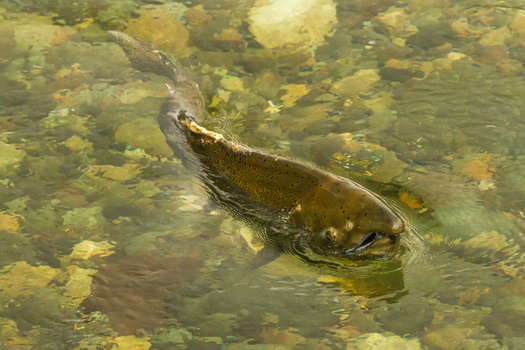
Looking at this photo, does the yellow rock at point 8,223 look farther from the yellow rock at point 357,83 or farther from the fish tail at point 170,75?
the yellow rock at point 357,83

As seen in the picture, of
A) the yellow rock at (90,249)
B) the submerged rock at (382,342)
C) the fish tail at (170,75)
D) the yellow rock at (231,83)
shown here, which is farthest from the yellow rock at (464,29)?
the yellow rock at (90,249)

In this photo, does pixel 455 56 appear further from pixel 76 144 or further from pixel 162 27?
pixel 76 144

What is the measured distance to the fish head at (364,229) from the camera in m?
3.27

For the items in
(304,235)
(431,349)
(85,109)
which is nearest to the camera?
(431,349)

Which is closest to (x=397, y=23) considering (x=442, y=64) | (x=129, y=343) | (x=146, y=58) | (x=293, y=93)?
(x=442, y=64)

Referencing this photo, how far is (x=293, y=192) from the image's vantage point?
378 centimetres

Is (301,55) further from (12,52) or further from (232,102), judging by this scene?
(12,52)

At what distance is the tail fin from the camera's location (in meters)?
5.86

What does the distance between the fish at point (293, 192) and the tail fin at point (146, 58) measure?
82 cm

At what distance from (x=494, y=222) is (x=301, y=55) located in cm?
311

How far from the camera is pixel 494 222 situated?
3.82 metres

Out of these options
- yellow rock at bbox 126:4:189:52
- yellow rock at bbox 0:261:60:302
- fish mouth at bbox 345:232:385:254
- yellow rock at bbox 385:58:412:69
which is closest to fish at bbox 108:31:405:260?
fish mouth at bbox 345:232:385:254

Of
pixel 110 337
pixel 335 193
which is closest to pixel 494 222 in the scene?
pixel 335 193

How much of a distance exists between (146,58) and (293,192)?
10.0 ft
